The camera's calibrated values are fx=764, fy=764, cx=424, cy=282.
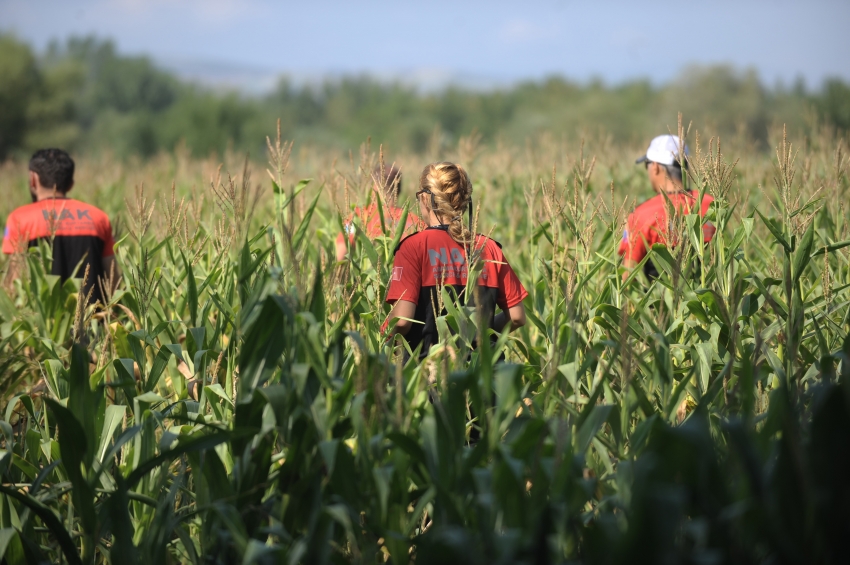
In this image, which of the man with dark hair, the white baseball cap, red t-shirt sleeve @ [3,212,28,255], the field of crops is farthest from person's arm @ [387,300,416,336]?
red t-shirt sleeve @ [3,212,28,255]

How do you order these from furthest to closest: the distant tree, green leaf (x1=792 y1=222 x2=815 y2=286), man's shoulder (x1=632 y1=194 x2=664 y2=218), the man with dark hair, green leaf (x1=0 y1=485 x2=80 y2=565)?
1. the distant tree
2. the man with dark hair
3. man's shoulder (x1=632 y1=194 x2=664 y2=218)
4. green leaf (x1=792 y1=222 x2=815 y2=286)
5. green leaf (x1=0 y1=485 x2=80 y2=565)

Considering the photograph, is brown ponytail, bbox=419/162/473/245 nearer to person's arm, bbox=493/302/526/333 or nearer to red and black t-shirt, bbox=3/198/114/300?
person's arm, bbox=493/302/526/333

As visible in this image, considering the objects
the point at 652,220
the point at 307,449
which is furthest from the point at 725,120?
the point at 307,449

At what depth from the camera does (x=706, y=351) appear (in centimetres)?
310

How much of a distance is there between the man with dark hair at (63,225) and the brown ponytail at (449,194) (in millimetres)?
2614

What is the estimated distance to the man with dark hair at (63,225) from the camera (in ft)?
16.5

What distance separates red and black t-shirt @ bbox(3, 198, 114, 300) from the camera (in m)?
5.02

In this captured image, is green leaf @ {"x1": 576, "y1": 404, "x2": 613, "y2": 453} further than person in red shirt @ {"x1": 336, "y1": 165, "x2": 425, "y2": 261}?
No

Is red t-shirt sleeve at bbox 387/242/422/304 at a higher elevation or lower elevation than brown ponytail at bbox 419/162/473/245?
lower

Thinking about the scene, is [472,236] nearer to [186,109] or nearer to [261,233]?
[261,233]

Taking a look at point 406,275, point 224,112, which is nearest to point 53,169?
point 406,275

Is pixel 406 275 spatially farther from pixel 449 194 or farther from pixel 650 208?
A: pixel 650 208

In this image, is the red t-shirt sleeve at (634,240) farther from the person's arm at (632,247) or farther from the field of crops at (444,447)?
the field of crops at (444,447)

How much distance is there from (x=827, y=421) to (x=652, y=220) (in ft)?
9.32
